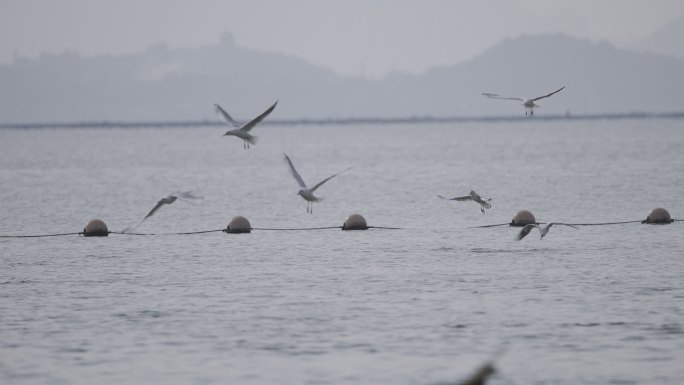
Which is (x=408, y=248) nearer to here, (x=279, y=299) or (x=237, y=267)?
(x=237, y=267)

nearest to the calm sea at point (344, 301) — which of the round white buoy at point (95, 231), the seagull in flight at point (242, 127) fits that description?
the round white buoy at point (95, 231)

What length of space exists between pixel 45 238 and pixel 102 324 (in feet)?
68.3

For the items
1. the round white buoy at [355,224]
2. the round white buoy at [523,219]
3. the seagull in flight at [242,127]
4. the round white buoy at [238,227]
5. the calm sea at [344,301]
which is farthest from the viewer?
the round white buoy at [238,227]

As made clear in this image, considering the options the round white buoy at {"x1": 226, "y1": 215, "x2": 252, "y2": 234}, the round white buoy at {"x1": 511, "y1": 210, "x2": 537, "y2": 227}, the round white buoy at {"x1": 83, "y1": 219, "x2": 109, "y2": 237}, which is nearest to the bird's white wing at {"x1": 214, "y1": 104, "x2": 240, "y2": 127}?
the round white buoy at {"x1": 83, "y1": 219, "x2": 109, "y2": 237}

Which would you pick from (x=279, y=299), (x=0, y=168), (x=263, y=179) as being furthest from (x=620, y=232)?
(x=0, y=168)

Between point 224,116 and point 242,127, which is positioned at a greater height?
point 224,116

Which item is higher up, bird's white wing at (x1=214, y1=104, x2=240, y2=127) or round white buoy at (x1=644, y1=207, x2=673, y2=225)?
bird's white wing at (x1=214, y1=104, x2=240, y2=127)

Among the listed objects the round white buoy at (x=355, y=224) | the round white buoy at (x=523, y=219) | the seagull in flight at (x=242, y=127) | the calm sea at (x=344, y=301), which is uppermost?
the seagull in flight at (x=242, y=127)

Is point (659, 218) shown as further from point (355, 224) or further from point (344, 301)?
point (344, 301)

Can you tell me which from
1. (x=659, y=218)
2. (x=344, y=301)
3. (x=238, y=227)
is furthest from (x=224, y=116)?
(x=659, y=218)

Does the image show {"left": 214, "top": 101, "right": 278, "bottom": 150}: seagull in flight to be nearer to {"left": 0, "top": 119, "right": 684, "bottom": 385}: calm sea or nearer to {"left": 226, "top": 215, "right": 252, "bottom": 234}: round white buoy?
{"left": 0, "top": 119, "right": 684, "bottom": 385}: calm sea

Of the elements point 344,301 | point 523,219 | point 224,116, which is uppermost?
point 224,116

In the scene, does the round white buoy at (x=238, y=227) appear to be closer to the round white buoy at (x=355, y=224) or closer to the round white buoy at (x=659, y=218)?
the round white buoy at (x=355, y=224)

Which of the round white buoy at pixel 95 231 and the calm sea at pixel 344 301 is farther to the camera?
the round white buoy at pixel 95 231
